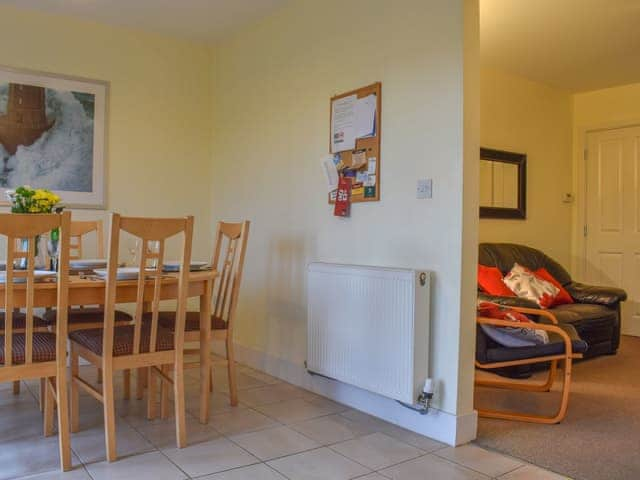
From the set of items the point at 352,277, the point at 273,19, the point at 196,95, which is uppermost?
the point at 273,19

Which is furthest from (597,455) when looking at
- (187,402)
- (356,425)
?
(187,402)

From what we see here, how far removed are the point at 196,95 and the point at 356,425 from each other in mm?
2950

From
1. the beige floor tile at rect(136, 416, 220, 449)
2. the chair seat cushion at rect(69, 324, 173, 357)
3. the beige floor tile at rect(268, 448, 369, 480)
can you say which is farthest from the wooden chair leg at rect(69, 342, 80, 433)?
the beige floor tile at rect(268, 448, 369, 480)

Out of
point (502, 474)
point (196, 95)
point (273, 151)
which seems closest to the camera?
point (502, 474)

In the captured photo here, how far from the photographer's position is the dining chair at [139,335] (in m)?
2.29

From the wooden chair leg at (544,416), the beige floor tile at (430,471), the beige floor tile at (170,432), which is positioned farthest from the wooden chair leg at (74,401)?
the wooden chair leg at (544,416)

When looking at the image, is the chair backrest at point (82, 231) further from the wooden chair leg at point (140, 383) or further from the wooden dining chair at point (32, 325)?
the wooden dining chair at point (32, 325)

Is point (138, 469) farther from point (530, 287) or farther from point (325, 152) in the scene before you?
point (530, 287)

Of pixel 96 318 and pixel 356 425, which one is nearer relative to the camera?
pixel 356 425

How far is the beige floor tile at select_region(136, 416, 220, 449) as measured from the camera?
8.34ft

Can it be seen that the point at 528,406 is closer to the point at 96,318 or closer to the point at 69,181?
the point at 96,318

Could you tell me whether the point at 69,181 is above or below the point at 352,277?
above

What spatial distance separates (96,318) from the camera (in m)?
3.18

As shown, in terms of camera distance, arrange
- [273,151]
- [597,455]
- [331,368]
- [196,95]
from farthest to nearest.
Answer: [196,95], [273,151], [331,368], [597,455]
